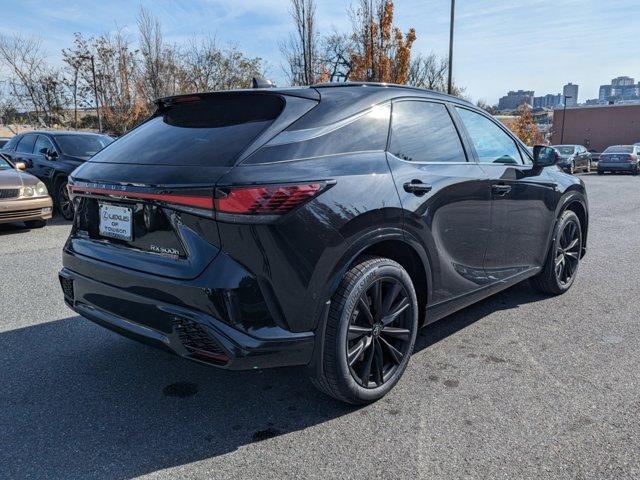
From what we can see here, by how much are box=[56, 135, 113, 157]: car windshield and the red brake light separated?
28.1 feet

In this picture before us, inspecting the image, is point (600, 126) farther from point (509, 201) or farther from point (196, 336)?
point (196, 336)

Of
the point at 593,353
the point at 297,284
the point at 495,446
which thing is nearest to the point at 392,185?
the point at 297,284

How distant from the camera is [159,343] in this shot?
8.41ft

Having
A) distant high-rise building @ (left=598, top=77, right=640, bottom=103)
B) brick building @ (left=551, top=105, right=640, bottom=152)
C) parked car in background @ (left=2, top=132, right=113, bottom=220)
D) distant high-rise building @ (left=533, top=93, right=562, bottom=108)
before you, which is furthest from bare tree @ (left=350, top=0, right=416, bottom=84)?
distant high-rise building @ (left=533, top=93, right=562, bottom=108)

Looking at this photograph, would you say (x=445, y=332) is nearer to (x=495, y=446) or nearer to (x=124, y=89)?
(x=495, y=446)

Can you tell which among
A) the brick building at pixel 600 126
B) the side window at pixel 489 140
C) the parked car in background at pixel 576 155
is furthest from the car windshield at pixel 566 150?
the brick building at pixel 600 126

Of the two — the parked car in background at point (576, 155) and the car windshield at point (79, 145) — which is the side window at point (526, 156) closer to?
the car windshield at point (79, 145)

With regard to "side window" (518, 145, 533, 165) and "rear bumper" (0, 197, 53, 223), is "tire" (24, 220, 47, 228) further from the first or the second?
"side window" (518, 145, 533, 165)

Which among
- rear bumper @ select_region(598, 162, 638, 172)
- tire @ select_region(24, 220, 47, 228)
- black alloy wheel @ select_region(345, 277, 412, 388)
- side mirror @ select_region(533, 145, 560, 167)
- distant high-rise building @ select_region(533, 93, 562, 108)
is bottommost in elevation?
rear bumper @ select_region(598, 162, 638, 172)

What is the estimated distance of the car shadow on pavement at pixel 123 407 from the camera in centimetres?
248

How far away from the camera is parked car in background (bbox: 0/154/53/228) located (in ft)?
26.7

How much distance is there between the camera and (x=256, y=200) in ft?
7.81

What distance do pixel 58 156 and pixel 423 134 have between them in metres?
8.73

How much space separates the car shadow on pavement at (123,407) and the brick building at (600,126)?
6128cm
